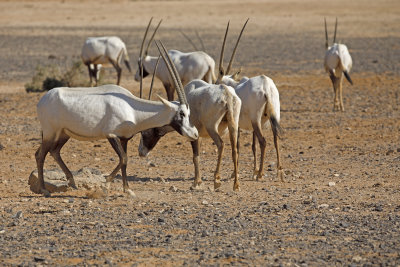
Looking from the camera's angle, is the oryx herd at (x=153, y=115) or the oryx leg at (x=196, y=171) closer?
the oryx herd at (x=153, y=115)

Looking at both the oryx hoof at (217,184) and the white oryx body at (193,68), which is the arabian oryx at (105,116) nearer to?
the oryx hoof at (217,184)

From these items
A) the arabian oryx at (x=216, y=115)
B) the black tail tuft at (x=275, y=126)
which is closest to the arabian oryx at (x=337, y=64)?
the black tail tuft at (x=275, y=126)

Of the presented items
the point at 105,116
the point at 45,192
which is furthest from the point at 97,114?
the point at 45,192

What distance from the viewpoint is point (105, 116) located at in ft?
28.7

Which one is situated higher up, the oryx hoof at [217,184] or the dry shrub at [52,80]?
the oryx hoof at [217,184]

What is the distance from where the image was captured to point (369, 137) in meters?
13.7

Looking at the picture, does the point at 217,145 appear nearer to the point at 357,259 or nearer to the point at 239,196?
the point at 239,196

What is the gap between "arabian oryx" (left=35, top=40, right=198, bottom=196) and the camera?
8.74m

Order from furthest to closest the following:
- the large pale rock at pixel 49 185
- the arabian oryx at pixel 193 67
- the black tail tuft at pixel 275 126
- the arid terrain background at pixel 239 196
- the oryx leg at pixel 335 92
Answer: the oryx leg at pixel 335 92
the arabian oryx at pixel 193 67
the black tail tuft at pixel 275 126
the large pale rock at pixel 49 185
the arid terrain background at pixel 239 196

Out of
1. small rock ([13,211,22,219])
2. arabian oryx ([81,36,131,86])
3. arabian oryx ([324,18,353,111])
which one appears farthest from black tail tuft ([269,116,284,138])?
arabian oryx ([81,36,131,86])

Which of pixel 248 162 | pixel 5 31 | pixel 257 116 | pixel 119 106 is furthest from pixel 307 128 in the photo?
pixel 5 31

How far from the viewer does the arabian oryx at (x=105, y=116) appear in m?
8.74

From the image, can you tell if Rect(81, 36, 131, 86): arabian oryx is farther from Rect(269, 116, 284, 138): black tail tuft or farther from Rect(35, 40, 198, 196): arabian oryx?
Rect(35, 40, 198, 196): arabian oryx

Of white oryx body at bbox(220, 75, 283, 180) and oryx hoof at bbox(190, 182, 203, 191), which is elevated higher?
white oryx body at bbox(220, 75, 283, 180)
